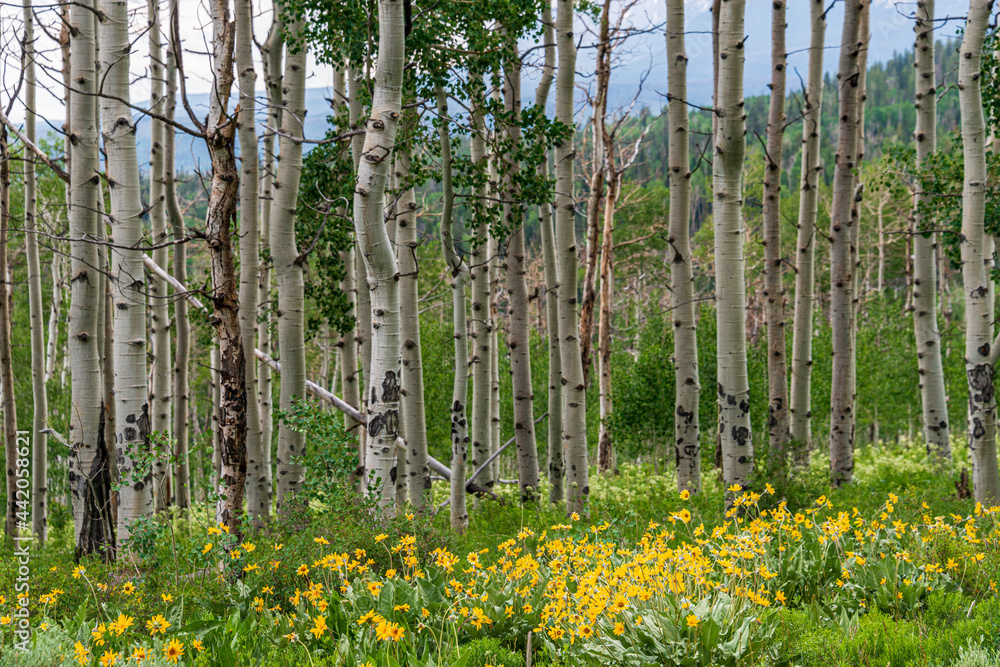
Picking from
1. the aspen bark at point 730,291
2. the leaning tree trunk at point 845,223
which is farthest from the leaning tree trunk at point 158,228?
the leaning tree trunk at point 845,223

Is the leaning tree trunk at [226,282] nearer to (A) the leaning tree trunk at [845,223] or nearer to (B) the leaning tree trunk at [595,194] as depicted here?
(A) the leaning tree trunk at [845,223]

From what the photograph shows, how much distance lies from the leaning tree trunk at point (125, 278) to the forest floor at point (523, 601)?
0.56 m

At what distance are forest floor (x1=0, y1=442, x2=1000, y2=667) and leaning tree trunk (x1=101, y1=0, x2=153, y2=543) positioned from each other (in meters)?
0.56

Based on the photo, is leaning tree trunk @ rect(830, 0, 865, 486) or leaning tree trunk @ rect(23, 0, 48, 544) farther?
leaning tree trunk @ rect(23, 0, 48, 544)

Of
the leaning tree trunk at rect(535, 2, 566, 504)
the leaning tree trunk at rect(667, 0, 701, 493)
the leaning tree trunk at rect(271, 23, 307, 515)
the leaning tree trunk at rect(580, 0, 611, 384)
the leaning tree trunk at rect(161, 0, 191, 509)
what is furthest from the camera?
the leaning tree trunk at rect(580, 0, 611, 384)

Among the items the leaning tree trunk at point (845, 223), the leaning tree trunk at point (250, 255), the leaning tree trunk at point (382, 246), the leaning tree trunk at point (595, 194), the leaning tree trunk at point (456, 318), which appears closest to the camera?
the leaning tree trunk at point (382, 246)

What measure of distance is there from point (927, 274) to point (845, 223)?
1.65m

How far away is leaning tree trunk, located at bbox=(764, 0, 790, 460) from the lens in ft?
27.5

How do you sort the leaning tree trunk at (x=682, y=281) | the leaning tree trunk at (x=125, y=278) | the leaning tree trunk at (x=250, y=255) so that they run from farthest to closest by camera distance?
the leaning tree trunk at (x=682, y=281), the leaning tree trunk at (x=250, y=255), the leaning tree trunk at (x=125, y=278)

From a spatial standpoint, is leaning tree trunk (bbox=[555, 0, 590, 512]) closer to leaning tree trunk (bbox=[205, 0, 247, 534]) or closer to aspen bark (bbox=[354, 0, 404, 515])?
aspen bark (bbox=[354, 0, 404, 515])

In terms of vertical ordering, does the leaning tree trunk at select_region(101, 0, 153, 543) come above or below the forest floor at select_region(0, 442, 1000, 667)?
above

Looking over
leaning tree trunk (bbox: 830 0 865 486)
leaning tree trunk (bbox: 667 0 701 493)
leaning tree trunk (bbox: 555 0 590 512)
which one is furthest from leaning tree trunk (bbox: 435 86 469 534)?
leaning tree trunk (bbox: 830 0 865 486)

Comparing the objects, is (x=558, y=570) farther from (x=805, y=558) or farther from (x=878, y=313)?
(x=878, y=313)

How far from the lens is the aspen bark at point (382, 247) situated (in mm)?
4809
